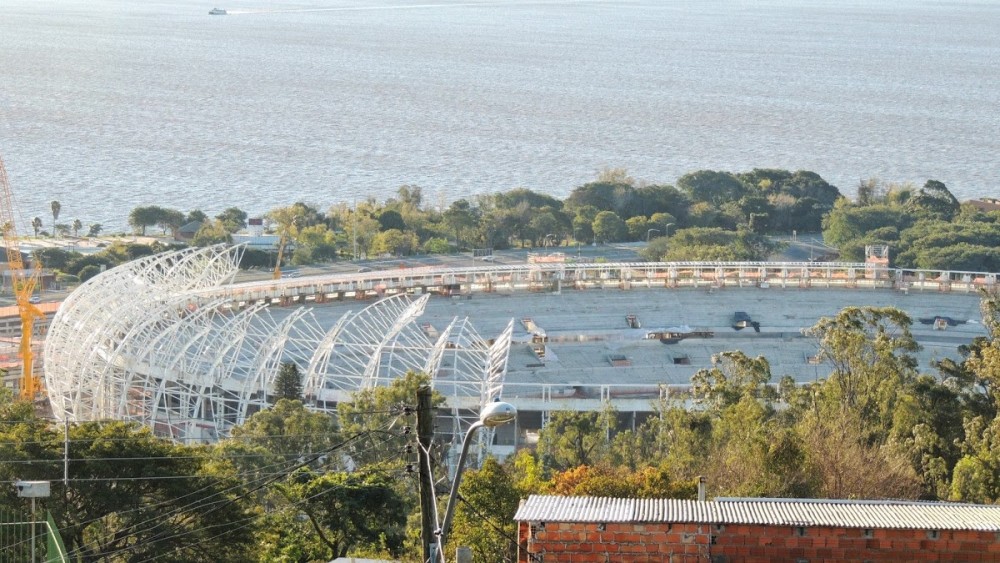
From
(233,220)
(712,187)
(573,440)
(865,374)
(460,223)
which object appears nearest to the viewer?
(865,374)

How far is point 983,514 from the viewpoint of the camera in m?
18.5

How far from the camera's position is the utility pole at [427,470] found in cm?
1387

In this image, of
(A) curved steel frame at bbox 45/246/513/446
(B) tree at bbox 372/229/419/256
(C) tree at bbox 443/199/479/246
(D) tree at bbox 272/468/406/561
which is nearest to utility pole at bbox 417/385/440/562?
(D) tree at bbox 272/468/406/561

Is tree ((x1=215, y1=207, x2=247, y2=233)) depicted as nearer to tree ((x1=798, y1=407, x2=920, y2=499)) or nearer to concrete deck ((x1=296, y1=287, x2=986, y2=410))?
concrete deck ((x1=296, y1=287, x2=986, y2=410))

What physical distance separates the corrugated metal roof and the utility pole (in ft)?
10.6

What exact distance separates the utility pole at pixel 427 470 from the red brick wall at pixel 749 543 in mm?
3343

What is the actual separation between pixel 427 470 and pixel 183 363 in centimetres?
2883

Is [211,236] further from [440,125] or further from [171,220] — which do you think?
[440,125]

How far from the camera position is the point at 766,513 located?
709 inches

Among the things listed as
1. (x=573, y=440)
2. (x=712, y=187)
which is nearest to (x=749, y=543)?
(x=573, y=440)

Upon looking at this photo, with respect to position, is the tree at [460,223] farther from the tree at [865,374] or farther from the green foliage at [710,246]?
the tree at [865,374]

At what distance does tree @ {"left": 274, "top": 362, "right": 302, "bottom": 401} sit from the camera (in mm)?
41281

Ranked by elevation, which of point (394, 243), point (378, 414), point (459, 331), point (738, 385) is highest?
point (394, 243)

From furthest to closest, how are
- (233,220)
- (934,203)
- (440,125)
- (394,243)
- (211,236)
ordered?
1. (440,125)
2. (233,220)
3. (934,203)
4. (211,236)
5. (394,243)
